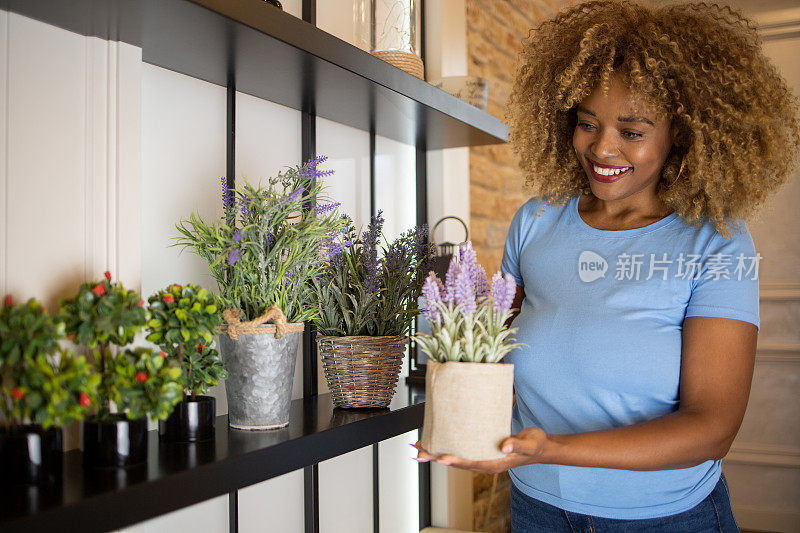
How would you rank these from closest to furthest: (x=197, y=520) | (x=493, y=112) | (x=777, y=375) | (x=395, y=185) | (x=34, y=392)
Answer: (x=34, y=392), (x=197, y=520), (x=395, y=185), (x=493, y=112), (x=777, y=375)

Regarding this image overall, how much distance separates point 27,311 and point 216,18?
459 millimetres

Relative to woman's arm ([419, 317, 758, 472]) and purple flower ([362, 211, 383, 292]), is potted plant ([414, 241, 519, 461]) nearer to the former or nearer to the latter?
woman's arm ([419, 317, 758, 472])

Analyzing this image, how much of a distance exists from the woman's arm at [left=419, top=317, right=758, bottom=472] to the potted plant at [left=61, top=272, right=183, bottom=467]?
14.0 inches

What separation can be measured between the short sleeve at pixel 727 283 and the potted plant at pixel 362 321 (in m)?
0.50

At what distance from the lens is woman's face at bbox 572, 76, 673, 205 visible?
4.01 ft

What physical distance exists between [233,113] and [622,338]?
83 centimetres

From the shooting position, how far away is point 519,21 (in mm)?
2838

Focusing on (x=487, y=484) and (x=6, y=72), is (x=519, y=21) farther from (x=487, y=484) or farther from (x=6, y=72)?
(x=6, y=72)

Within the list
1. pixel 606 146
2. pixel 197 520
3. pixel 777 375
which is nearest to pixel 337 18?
pixel 606 146

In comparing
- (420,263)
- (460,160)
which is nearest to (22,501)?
(420,263)

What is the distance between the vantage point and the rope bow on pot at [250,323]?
110cm

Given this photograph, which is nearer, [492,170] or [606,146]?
[606,146]

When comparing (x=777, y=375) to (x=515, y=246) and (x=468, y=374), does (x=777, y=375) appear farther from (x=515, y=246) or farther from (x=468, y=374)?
(x=468, y=374)

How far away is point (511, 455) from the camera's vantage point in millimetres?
953
